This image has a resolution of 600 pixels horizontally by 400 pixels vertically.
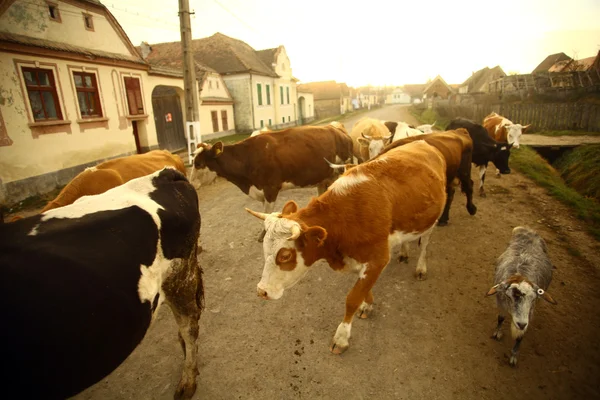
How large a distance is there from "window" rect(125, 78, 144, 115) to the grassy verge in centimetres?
1546

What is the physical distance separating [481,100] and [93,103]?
2737cm

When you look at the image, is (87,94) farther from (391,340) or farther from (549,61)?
(549,61)

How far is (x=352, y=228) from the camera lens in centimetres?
317

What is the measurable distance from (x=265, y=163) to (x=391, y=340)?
4111mm

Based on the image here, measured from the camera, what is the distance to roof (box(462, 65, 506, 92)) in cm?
4921

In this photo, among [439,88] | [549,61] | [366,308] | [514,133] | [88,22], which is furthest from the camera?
[439,88]

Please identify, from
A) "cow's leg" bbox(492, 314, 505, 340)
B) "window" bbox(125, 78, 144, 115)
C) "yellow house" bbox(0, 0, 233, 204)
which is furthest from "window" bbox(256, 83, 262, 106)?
"cow's leg" bbox(492, 314, 505, 340)

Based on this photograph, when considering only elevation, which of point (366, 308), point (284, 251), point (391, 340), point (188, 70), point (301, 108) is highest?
point (188, 70)

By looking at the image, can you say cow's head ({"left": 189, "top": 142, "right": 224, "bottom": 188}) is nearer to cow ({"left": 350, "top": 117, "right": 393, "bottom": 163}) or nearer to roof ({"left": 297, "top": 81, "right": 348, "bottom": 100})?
cow ({"left": 350, "top": 117, "right": 393, "bottom": 163})

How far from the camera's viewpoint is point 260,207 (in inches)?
317

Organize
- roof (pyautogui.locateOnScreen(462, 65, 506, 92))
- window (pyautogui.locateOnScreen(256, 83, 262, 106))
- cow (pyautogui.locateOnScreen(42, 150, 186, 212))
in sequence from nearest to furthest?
cow (pyautogui.locateOnScreen(42, 150, 186, 212)), window (pyautogui.locateOnScreen(256, 83, 262, 106)), roof (pyautogui.locateOnScreen(462, 65, 506, 92))

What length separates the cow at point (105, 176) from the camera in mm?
4007

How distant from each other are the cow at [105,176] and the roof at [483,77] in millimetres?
56057

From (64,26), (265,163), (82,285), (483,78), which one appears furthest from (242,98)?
(483,78)
